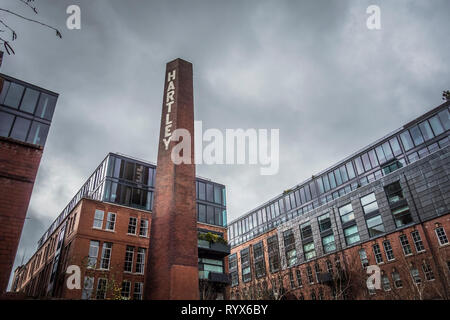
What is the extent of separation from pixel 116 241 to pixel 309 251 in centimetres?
2950

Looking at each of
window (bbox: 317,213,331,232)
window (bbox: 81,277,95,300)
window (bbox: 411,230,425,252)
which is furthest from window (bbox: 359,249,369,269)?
window (bbox: 81,277,95,300)

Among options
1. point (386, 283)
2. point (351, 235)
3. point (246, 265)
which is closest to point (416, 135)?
point (351, 235)

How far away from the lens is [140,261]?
3303 cm

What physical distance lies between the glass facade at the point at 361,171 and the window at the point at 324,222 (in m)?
3.84

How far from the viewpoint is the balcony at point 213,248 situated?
111 ft

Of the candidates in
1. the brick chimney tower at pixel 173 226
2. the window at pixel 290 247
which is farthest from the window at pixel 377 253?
the brick chimney tower at pixel 173 226

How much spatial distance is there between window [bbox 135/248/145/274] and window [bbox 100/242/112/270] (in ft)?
9.69

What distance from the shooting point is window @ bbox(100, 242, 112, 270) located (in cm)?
Result: 3065

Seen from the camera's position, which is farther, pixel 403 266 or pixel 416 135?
pixel 416 135

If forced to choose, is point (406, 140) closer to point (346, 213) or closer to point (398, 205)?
point (398, 205)

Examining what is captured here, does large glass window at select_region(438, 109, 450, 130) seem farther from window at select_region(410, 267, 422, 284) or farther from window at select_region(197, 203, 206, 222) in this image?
window at select_region(197, 203, 206, 222)

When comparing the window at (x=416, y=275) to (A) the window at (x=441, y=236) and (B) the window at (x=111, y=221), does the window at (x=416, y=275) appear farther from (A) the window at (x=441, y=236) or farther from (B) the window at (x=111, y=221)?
(B) the window at (x=111, y=221)
